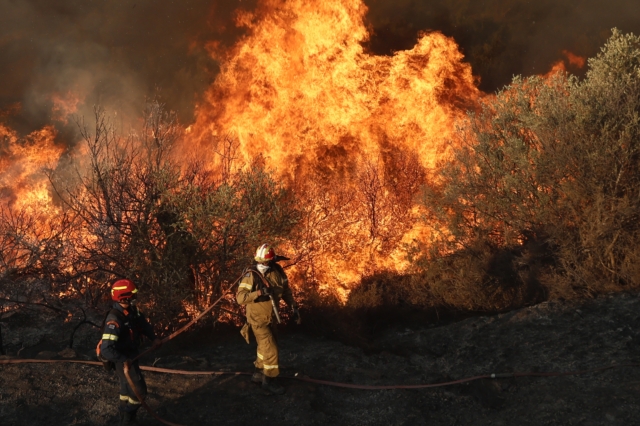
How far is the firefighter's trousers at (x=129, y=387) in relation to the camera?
18.9 feet

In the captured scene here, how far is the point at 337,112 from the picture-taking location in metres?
18.5

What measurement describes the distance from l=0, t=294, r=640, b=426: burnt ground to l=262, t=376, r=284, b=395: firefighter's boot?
10 cm

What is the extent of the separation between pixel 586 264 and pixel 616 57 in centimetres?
587

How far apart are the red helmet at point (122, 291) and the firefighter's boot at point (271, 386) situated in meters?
2.27

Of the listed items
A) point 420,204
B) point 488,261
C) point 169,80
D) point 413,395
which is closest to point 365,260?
point 420,204

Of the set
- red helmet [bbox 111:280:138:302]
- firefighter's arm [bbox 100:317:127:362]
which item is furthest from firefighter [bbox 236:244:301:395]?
firefighter's arm [bbox 100:317:127:362]

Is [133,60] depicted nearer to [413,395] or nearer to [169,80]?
[169,80]

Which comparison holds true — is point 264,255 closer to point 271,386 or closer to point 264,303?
point 264,303

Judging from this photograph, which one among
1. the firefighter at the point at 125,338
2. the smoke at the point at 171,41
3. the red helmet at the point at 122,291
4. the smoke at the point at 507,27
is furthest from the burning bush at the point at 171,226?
the smoke at the point at 507,27

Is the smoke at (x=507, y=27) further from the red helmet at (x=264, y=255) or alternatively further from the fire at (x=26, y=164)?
the red helmet at (x=264, y=255)

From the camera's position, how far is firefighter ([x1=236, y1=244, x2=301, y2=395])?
262 inches

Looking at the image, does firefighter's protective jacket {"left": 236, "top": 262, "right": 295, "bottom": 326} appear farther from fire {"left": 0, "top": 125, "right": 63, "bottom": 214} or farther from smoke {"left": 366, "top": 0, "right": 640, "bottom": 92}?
smoke {"left": 366, "top": 0, "right": 640, "bottom": 92}

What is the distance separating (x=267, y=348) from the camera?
6.76 metres

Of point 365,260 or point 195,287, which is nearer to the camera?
point 195,287
